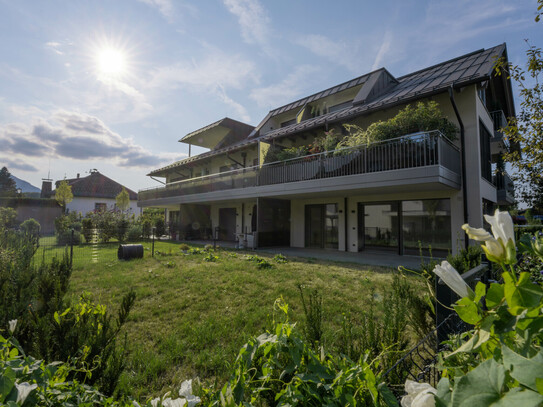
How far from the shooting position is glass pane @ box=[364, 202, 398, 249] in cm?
1105

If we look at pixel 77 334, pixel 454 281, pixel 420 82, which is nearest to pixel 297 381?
pixel 454 281

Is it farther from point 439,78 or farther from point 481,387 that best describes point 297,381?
point 439,78

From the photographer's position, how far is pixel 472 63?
1046cm

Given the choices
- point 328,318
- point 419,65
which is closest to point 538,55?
point 328,318

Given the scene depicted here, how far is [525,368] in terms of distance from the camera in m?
0.46

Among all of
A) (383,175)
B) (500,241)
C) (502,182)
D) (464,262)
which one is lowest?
(464,262)

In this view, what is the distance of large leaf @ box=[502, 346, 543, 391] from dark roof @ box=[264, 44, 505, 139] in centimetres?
1061

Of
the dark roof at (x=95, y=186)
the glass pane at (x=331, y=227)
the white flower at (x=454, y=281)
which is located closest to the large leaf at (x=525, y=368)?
the white flower at (x=454, y=281)

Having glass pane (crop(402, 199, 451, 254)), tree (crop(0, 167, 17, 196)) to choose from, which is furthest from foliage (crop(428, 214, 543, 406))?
tree (crop(0, 167, 17, 196))

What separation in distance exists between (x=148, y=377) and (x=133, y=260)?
7645 mm

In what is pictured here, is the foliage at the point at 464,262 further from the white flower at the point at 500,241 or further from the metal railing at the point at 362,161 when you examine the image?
the metal railing at the point at 362,161

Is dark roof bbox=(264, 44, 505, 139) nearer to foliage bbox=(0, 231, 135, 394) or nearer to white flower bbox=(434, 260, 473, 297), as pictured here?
white flower bbox=(434, 260, 473, 297)

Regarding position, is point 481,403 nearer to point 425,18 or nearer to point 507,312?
point 507,312

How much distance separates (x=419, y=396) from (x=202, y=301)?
16.1ft
